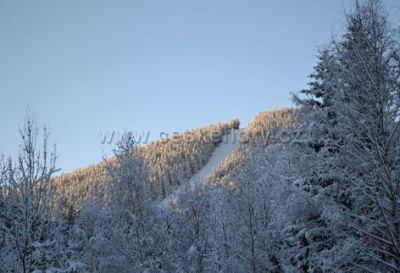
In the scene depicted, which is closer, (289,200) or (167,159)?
(289,200)

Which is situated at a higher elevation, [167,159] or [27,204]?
[167,159]

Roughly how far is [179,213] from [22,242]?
11342mm

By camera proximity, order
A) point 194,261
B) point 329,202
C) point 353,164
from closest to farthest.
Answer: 1. point 353,164
2. point 329,202
3. point 194,261

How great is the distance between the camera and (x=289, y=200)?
49.3 feet

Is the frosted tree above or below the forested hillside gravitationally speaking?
below

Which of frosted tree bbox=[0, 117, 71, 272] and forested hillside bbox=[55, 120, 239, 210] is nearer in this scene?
frosted tree bbox=[0, 117, 71, 272]

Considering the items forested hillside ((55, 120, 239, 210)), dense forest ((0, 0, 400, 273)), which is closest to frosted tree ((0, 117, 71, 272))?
dense forest ((0, 0, 400, 273))

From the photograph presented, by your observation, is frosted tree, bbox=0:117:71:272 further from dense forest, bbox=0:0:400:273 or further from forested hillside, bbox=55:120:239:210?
forested hillside, bbox=55:120:239:210

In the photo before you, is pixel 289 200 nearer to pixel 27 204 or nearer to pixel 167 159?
pixel 27 204

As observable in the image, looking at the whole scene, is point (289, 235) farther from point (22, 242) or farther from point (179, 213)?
point (22, 242)

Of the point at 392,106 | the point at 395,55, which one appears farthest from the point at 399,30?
the point at 392,106

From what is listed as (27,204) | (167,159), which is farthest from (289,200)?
(167,159)

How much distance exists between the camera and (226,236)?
2653cm

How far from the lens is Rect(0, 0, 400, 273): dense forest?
9.55m
